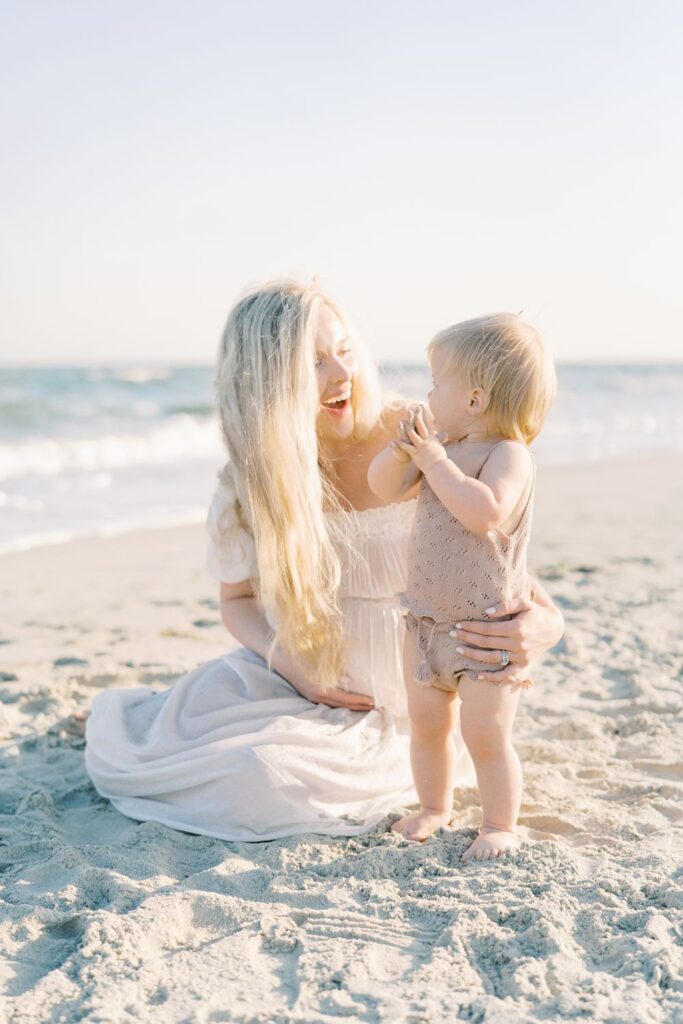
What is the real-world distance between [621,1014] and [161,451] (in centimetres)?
1254

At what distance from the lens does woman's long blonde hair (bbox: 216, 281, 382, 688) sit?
3084 millimetres

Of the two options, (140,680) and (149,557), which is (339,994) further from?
(149,557)

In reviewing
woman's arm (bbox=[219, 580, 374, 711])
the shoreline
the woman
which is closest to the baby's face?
the woman

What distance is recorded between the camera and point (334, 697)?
128 inches

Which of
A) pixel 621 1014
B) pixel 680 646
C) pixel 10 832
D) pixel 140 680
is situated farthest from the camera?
pixel 680 646

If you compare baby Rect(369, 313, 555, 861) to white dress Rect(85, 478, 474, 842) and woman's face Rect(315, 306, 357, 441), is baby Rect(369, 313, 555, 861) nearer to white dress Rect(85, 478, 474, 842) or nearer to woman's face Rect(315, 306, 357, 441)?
white dress Rect(85, 478, 474, 842)

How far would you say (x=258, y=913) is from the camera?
2477mm

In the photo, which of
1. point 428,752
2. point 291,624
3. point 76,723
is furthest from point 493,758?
point 76,723

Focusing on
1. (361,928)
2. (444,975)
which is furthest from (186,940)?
(444,975)

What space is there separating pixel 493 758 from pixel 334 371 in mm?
1268

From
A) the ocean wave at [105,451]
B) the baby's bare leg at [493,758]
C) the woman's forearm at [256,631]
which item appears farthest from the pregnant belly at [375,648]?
the ocean wave at [105,451]

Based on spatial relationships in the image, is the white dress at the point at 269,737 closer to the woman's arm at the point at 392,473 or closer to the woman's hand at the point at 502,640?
the woman's arm at the point at 392,473

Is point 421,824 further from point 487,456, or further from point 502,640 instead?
point 487,456

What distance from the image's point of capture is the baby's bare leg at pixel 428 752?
2863 mm
